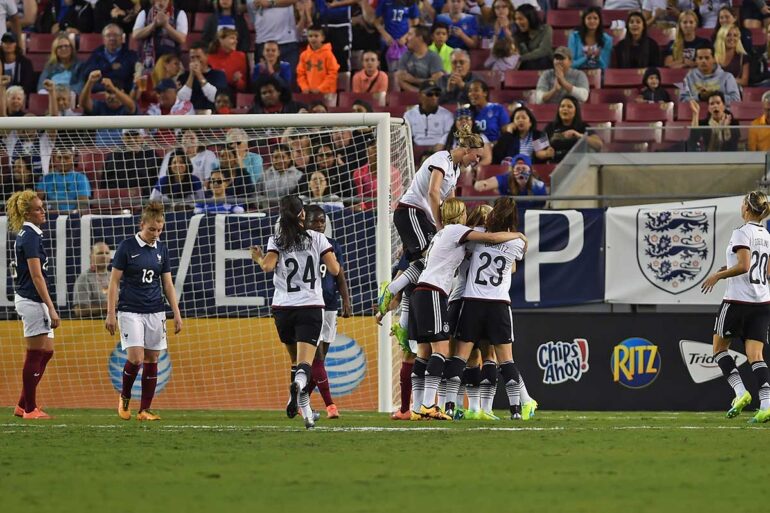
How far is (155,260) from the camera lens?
11789 mm

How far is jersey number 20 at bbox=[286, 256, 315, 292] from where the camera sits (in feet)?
33.0

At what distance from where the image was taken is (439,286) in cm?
1073

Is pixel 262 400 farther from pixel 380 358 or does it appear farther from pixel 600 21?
pixel 600 21

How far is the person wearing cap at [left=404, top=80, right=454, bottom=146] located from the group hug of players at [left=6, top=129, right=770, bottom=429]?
19.7 feet

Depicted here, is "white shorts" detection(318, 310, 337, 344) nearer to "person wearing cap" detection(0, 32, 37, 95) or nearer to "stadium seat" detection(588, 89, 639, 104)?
"stadium seat" detection(588, 89, 639, 104)

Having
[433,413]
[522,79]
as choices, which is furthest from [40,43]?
[433,413]

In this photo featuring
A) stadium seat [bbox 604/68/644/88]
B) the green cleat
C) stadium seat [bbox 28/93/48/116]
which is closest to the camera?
the green cleat

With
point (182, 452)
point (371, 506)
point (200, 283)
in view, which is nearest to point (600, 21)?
point (200, 283)

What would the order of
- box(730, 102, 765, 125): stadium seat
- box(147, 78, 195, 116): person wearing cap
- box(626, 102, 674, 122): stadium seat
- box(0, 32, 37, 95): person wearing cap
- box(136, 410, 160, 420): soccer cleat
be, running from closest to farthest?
box(136, 410, 160, 420): soccer cleat → box(730, 102, 765, 125): stadium seat → box(626, 102, 674, 122): stadium seat → box(147, 78, 195, 116): person wearing cap → box(0, 32, 37, 95): person wearing cap

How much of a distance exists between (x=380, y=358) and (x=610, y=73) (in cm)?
747

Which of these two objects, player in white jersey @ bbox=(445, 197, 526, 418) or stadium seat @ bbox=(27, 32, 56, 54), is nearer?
player in white jersey @ bbox=(445, 197, 526, 418)

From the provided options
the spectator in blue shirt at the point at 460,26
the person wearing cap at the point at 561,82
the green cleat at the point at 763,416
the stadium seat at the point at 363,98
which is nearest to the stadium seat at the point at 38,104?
the stadium seat at the point at 363,98

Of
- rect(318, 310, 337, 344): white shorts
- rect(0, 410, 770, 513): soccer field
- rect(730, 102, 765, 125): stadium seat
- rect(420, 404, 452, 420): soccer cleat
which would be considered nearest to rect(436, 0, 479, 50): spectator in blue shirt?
rect(730, 102, 765, 125): stadium seat

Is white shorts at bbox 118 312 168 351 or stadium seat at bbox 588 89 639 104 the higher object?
stadium seat at bbox 588 89 639 104
